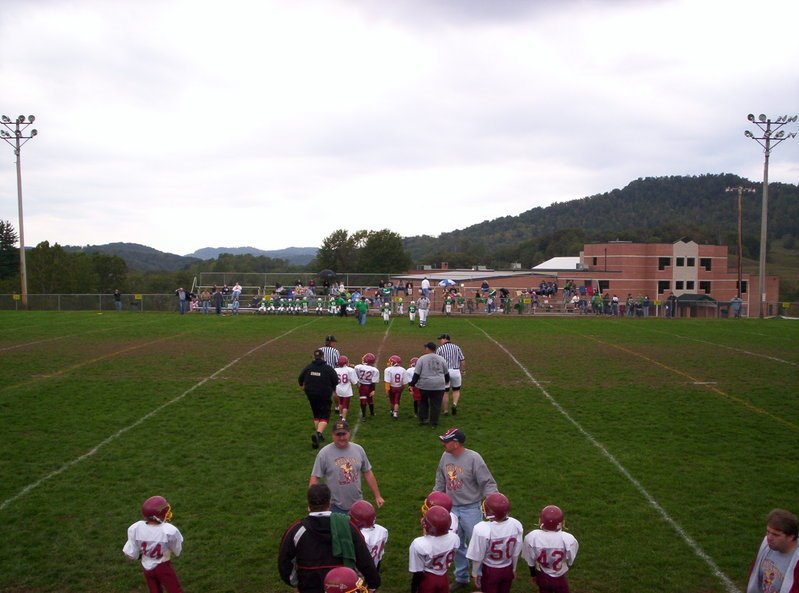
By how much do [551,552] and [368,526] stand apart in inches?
59.4

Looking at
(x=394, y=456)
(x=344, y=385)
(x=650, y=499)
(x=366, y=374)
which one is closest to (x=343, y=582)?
(x=650, y=499)

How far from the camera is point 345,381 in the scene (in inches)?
489

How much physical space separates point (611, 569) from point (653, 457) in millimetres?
4210

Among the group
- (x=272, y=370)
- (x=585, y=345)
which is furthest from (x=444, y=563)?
(x=585, y=345)

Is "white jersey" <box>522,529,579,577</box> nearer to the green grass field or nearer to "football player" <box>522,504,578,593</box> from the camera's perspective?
"football player" <box>522,504,578,593</box>

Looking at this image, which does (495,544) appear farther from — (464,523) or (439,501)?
(464,523)

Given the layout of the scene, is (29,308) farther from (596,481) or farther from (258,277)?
(596,481)

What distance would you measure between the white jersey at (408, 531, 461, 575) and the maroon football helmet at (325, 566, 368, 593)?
160 centimetres

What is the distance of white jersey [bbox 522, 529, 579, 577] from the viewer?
5469mm

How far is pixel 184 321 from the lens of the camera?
3341cm

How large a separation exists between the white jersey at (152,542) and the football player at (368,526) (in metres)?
1.60

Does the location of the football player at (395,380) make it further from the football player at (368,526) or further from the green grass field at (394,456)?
the football player at (368,526)

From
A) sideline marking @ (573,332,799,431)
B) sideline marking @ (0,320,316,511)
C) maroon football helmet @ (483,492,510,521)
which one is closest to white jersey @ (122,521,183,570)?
maroon football helmet @ (483,492,510,521)

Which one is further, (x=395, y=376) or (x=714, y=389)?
(x=714, y=389)
